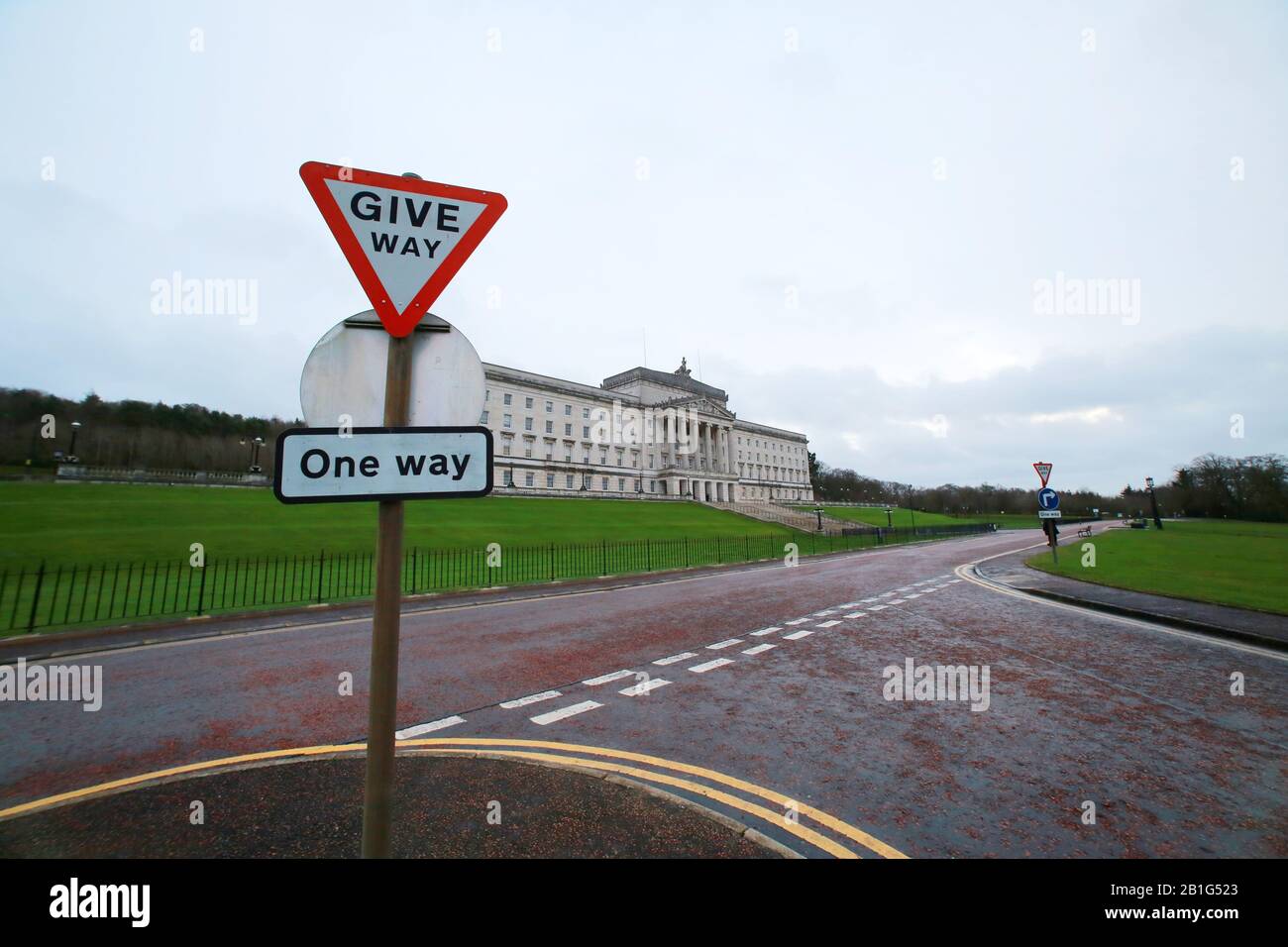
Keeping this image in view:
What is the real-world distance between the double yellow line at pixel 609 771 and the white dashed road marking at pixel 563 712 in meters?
0.54

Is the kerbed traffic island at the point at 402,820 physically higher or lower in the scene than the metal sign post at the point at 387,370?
lower

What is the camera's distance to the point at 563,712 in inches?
212

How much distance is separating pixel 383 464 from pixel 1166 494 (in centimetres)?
13289

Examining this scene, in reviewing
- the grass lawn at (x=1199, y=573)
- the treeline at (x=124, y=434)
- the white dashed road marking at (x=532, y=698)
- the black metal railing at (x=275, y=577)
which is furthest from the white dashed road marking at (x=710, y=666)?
the treeline at (x=124, y=434)

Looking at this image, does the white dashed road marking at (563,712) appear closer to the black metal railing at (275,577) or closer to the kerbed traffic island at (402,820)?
the kerbed traffic island at (402,820)

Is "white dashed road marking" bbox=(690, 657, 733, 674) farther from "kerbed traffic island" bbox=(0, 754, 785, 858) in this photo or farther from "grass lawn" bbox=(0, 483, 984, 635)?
"grass lawn" bbox=(0, 483, 984, 635)

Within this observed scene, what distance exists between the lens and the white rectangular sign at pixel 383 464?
2.13 metres

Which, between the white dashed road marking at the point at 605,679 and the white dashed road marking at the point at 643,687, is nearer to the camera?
the white dashed road marking at the point at 643,687

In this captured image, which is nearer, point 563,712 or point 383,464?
point 383,464

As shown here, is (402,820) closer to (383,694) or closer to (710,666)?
(383,694)

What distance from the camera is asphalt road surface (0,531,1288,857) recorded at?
3438 mm

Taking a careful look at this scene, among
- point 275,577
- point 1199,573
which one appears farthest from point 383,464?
point 1199,573

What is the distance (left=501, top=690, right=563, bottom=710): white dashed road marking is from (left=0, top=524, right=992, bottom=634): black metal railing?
322 inches
